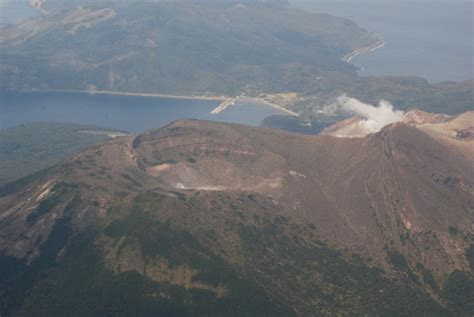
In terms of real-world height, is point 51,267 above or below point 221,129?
below

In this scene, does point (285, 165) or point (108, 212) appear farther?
point (285, 165)

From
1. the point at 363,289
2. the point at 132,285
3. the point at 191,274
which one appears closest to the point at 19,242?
the point at 132,285

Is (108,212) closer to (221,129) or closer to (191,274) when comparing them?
(191,274)

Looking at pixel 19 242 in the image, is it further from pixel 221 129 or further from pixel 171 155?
pixel 221 129

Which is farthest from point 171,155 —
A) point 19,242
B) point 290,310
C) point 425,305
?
point 425,305

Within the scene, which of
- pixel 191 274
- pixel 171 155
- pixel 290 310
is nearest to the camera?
pixel 290 310

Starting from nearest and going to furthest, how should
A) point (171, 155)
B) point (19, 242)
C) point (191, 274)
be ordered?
point (191, 274)
point (19, 242)
point (171, 155)
